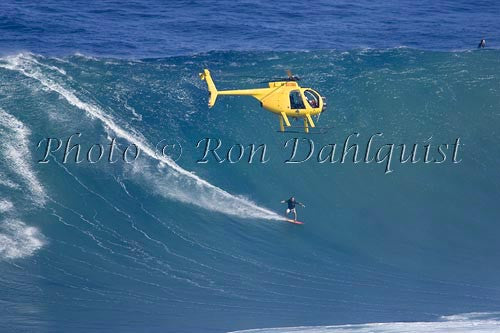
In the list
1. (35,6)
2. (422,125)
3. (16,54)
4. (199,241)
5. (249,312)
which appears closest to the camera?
(249,312)

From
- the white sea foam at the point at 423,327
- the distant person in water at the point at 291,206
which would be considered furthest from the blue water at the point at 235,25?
the white sea foam at the point at 423,327

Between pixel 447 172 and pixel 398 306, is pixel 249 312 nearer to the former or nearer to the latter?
pixel 398 306

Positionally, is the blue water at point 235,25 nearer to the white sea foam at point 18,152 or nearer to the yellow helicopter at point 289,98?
the white sea foam at point 18,152

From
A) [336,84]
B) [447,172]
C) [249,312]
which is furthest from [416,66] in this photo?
[249,312]

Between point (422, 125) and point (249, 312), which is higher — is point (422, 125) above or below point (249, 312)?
above

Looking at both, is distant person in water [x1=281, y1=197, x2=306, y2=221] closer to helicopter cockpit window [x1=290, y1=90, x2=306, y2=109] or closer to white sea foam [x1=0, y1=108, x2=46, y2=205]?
helicopter cockpit window [x1=290, y1=90, x2=306, y2=109]

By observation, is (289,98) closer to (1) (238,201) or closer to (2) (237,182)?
(2) (237,182)
